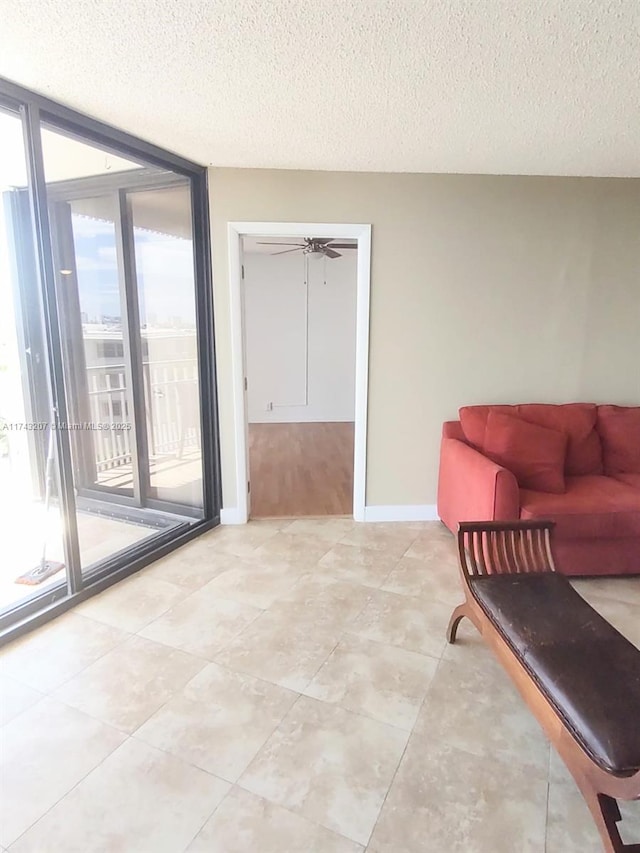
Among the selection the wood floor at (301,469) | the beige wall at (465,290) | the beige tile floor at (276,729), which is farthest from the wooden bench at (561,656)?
the wood floor at (301,469)

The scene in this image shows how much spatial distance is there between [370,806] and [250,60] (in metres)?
2.55

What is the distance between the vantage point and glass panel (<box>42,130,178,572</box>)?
330 centimetres

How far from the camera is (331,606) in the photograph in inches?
97.8

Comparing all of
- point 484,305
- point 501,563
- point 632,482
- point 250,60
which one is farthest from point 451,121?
point 632,482

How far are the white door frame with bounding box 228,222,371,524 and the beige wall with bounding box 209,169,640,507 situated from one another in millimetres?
51

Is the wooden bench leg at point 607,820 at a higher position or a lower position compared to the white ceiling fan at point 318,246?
lower

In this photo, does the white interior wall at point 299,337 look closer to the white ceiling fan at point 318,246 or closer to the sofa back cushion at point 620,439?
the white ceiling fan at point 318,246

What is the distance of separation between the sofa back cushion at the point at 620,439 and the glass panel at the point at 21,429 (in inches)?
131

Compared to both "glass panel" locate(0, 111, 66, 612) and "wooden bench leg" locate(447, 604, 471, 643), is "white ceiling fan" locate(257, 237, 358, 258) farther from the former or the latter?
"wooden bench leg" locate(447, 604, 471, 643)

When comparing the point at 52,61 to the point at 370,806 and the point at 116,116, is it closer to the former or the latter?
the point at 116,116

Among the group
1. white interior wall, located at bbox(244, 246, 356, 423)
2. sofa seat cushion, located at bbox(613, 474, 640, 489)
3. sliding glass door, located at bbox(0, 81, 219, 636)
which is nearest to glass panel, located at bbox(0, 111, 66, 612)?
sliding glass door, located at bbox(0, 81, 219, 636)

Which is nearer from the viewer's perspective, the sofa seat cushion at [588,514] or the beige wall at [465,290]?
the sofa seat cushion at [588,514]

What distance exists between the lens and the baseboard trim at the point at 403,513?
362cm

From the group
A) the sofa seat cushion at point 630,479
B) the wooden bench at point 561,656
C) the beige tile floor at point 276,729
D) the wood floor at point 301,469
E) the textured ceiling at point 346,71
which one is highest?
the textured ceiling at point 346,71
